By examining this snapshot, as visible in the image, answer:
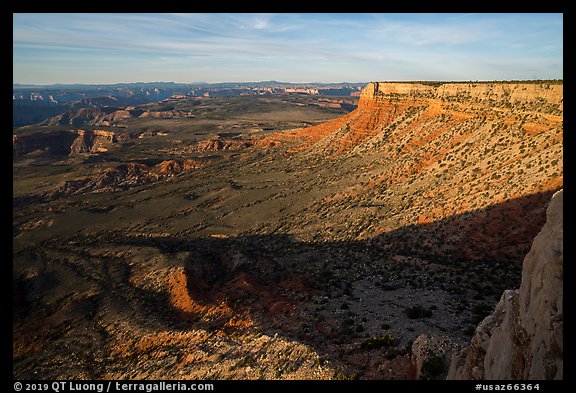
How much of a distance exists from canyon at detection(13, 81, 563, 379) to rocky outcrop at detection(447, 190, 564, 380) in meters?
0.20

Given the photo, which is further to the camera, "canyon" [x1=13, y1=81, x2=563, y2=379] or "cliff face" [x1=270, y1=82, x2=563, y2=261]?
"cliff face" [x1=270, y1=82, x2=563, y2=261]

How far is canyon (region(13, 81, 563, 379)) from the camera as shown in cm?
1447

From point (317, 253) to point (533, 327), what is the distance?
22.0 m

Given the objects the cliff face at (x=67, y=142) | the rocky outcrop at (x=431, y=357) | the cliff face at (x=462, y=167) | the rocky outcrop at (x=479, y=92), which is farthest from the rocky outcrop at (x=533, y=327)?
the cliff face at (x=67, y=142)

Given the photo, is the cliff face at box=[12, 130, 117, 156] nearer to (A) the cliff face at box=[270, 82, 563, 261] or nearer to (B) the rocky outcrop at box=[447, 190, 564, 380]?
(A) the cliff face at box=[270, 82, 563, 261]

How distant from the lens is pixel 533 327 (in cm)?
569

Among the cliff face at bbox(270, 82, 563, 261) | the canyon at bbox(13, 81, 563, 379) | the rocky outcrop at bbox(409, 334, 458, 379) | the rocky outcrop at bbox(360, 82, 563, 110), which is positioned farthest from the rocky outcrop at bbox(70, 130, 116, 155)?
the rocky outcrop at bbox(409, 334, 458, 379)

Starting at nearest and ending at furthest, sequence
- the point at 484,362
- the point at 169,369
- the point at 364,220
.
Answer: the point at 484,362, the point at 169,369, the point at 364,220

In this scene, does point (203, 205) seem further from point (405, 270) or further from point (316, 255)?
point (405, 270)

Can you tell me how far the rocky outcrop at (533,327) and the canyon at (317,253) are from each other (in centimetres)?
20

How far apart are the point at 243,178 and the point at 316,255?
3402 centimetres

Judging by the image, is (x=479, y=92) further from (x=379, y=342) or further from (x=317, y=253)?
(x=379, y=342)

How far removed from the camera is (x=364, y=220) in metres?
32.2

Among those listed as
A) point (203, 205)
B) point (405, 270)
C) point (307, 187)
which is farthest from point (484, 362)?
point (203, 205)
